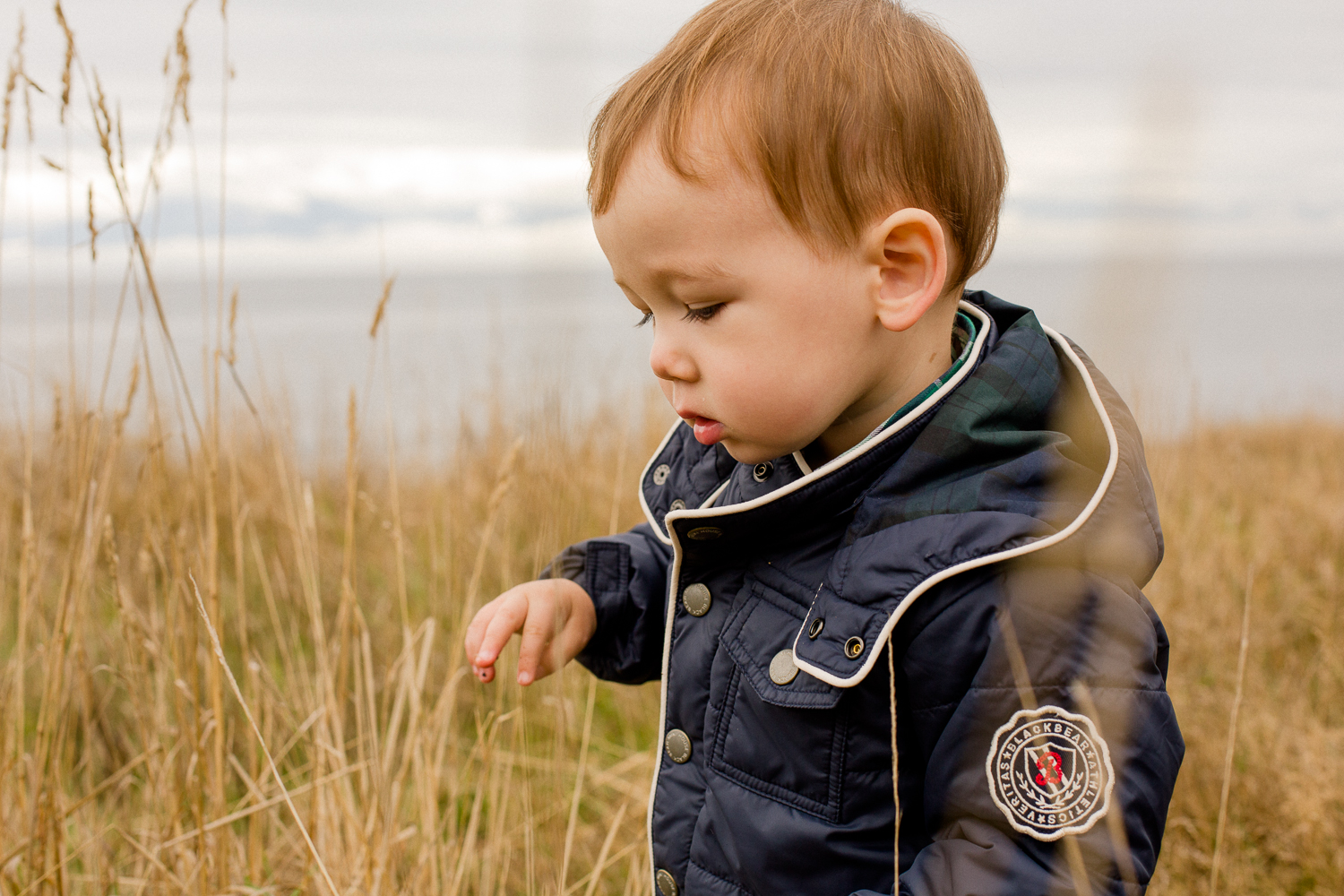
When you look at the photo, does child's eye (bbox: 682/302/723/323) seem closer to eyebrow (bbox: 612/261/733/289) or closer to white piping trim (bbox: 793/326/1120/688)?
eyebrow (bbox: 612/261/733/289)

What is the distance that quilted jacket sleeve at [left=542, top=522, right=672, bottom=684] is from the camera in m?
1.48

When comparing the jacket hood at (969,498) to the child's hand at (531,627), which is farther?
the child's hand at (531,627)

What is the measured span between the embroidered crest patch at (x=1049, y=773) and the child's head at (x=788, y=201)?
389 mm

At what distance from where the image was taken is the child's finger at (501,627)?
1.23 m

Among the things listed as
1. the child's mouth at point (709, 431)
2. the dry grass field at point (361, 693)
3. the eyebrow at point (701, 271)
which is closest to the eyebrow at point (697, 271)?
the eyebrow at point (701, 271)

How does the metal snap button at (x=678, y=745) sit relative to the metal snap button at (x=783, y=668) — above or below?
below

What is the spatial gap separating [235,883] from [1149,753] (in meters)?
1.25

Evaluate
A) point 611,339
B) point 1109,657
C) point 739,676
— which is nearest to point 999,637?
point 1109,657

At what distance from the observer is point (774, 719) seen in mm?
1084

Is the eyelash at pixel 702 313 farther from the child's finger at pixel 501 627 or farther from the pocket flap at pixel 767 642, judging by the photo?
the child's finger at pixel 501 627

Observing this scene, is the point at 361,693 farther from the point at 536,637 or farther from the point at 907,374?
the point at 907,374

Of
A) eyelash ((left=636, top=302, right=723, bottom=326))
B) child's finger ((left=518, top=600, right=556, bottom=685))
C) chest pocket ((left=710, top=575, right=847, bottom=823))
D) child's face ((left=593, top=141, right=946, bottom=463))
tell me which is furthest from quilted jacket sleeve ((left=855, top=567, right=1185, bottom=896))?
child's finger ((left=518, top=600, right=556, bottom=685))

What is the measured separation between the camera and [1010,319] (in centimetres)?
128

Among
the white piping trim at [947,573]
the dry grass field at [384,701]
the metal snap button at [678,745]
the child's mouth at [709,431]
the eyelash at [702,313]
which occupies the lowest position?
the dry grass field at [384,701]
